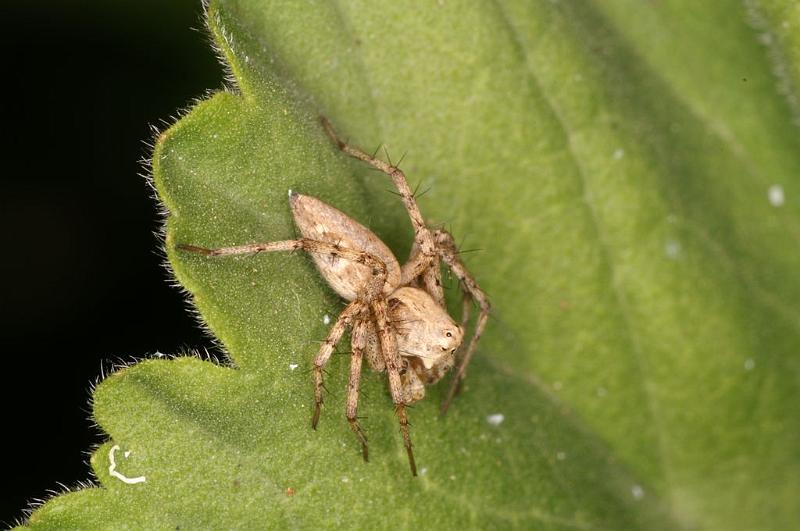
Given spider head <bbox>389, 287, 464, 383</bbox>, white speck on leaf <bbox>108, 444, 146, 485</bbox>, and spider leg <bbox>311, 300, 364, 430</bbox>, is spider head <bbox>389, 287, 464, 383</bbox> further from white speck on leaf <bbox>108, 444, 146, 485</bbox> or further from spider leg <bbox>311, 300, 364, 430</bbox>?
white speck on leaf <bbox>108, 444, 146, 485</bbox>

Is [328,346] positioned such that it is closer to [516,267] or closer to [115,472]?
[115,472]

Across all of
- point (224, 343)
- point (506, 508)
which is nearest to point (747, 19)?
point (506, 508)

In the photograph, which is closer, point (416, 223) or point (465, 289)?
point (416, 223)

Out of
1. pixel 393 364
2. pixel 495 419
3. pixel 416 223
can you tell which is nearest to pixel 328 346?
pixel 393 364

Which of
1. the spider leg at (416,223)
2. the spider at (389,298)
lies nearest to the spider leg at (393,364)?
the spider at (389,298)

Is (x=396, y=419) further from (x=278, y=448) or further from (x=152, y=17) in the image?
(x=152, y=17)

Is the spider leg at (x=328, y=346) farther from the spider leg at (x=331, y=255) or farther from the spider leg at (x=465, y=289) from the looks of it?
the spider leg at (x=465, y=289)
